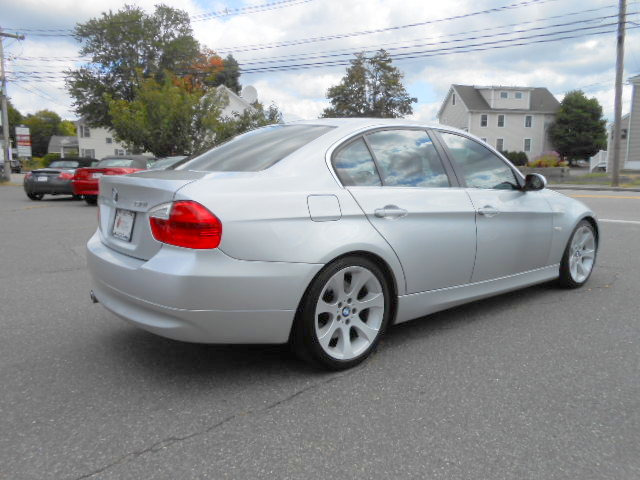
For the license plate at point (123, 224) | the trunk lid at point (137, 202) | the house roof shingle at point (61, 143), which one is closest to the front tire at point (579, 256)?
the trunk lid at point (137, 202)

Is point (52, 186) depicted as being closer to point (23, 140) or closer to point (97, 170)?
point (97, 170)

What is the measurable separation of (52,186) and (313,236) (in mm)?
15222

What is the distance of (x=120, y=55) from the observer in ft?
156

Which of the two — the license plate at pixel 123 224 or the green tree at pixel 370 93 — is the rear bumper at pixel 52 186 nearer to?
the license plate at pixel 123 224

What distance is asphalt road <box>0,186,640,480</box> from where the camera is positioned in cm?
222

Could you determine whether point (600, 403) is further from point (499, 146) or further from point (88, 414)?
point (499, 146)

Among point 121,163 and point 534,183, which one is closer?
point 534,183

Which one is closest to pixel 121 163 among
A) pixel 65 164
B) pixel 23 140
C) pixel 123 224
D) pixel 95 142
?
pixel 65 164

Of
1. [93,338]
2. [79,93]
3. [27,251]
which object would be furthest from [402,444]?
[79,93]

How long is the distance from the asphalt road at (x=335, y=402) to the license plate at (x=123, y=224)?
0.78 metres

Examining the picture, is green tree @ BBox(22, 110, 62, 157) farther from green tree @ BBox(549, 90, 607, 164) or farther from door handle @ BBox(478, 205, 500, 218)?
door handle @ BBox(478, 205, 500, 218)

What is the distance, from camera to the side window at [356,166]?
326 cm

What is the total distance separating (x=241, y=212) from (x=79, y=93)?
50.8m

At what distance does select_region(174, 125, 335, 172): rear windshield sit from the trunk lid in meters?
0.29
